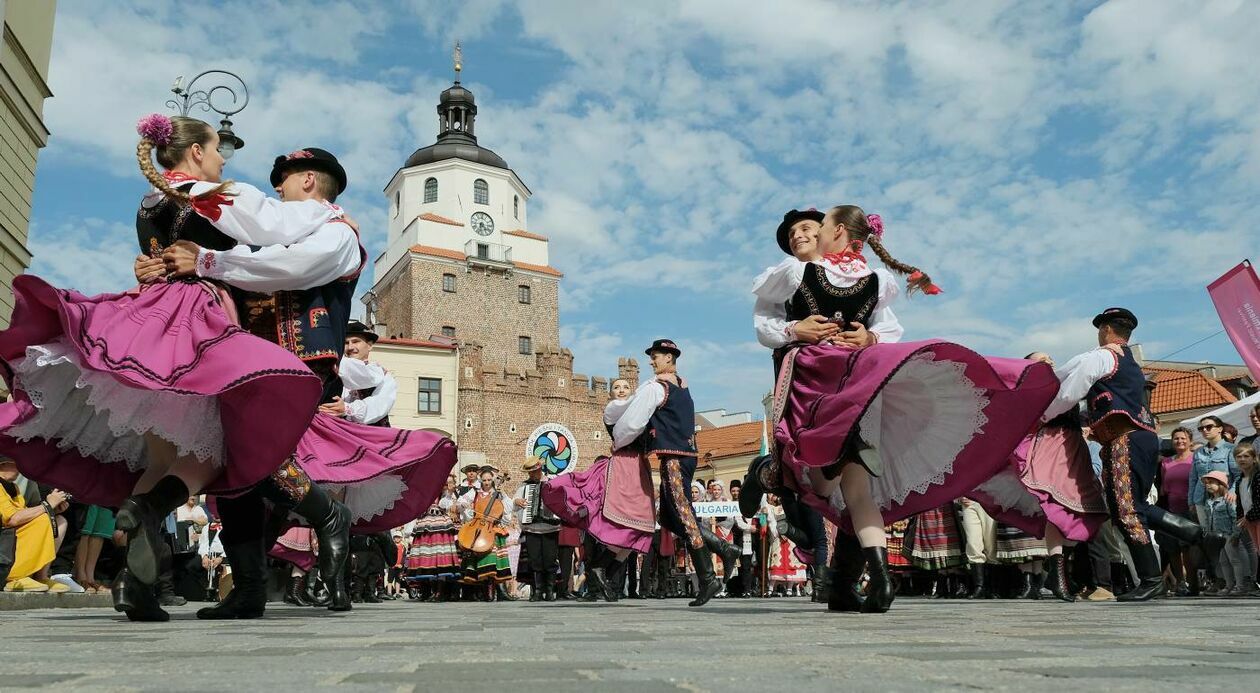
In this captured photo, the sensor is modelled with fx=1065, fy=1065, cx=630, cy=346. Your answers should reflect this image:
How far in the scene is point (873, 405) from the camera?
4.70 m

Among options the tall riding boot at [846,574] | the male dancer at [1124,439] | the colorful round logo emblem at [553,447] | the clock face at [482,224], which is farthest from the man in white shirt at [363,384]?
the clock face at [482,224]

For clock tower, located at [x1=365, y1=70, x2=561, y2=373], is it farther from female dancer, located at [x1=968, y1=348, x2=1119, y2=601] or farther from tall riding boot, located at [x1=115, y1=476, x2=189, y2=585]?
tall riding boot, located at [x1=115, y1=476, x2=189, y2=585]

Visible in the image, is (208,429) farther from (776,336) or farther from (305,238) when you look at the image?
(776,336)

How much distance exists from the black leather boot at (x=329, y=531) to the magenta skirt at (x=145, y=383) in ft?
1.41

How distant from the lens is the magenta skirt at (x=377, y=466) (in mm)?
4898

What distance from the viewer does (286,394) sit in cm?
390

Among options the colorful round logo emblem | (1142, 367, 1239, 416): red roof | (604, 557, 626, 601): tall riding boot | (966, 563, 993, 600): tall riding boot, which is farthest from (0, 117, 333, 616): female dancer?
the colorful round logo emblem

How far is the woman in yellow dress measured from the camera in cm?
752

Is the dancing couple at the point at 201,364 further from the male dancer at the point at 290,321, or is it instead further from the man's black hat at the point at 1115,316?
the man's black hat at the point at 1115,316

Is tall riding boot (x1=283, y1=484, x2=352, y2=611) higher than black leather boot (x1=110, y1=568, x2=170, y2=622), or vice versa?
tall riding boot (x1=283, y1=484, x2=352, y2=611)

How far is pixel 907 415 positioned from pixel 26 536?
6408mm

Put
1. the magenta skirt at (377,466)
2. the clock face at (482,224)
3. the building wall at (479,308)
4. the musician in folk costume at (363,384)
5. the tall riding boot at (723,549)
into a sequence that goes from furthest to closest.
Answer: the clock face at (482,224), the building wall at (479,308), the musician in folk costume at (363,384), the tall riding boot at (723,549), the magenta skirt at (377,466)

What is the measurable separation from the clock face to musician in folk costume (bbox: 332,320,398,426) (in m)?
51.3

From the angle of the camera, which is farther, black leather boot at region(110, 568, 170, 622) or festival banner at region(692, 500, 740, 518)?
festival banner at region(692, 500, 740, 518)
